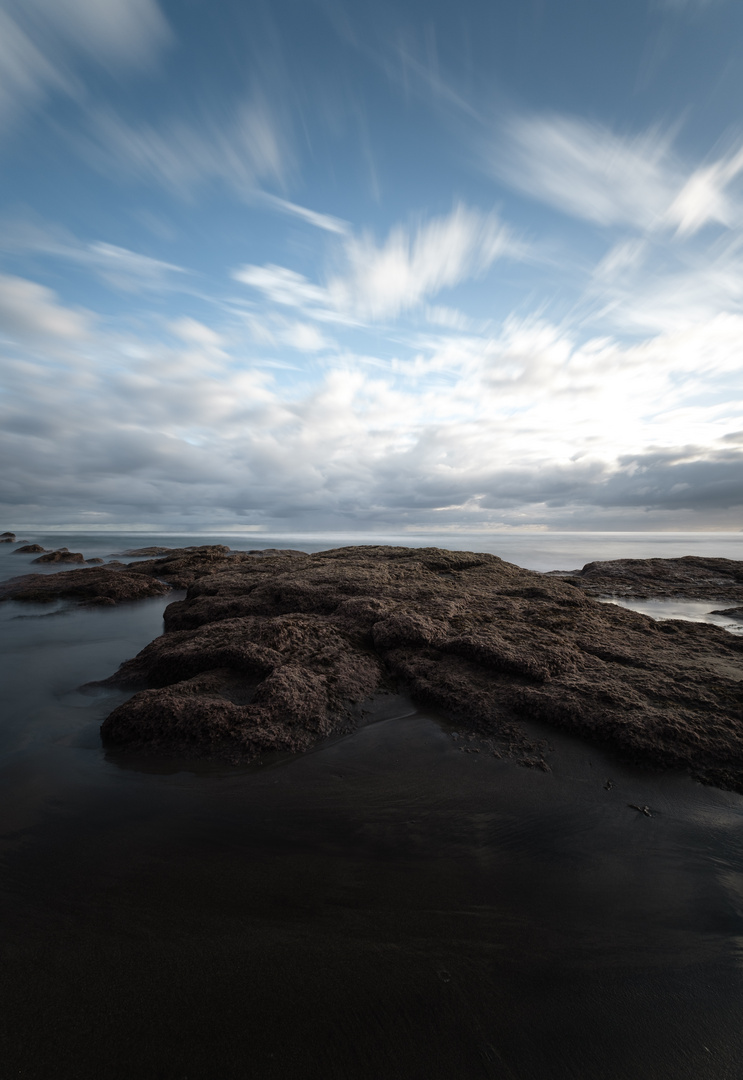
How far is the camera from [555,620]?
4871mm

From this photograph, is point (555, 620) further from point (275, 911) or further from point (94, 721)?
point (94, 721)

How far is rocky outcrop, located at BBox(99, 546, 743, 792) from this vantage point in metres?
2.94

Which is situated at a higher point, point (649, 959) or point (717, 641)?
point (717, 641)

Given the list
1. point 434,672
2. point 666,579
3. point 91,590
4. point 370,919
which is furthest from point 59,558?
point 666,579

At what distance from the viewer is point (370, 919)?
1803 mm

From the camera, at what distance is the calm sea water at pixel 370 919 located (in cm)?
138

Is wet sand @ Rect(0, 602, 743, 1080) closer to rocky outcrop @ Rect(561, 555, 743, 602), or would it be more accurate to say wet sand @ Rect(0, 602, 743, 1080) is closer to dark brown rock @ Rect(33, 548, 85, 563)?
rocky outcrop @ Rect(561, 555, 743, 602)

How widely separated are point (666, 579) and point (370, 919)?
13.7 metres

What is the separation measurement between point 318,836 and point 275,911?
431 millimetres

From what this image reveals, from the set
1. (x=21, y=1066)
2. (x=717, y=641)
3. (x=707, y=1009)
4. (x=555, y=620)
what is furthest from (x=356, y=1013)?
(x=717, y=641)

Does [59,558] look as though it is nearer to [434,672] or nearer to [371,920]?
[434,672]

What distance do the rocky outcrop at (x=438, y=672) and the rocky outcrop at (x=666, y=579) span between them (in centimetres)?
591

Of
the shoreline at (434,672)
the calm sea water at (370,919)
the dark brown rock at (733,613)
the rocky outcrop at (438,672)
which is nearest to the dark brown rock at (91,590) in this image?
the shoreline at (434,672)

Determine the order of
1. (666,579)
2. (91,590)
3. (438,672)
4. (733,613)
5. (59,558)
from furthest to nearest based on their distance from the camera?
1. (59,558)
2. (666,579)
3. (91,590)
4. (733,613)
5. (438,672)
